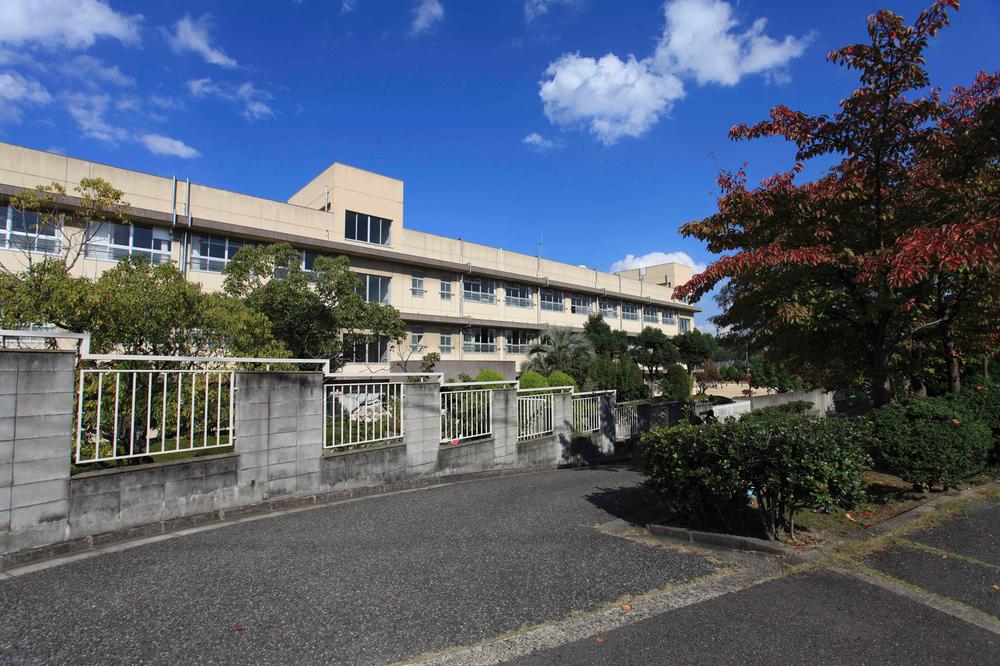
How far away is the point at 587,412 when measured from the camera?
41.1 feet

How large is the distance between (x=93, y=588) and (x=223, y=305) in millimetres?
7071

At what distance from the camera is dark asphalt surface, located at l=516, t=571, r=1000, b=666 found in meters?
2.95

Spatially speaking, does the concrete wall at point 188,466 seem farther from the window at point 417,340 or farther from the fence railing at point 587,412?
the window at point 417,340

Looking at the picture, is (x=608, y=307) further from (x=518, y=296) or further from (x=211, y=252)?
(x=211, y=252)

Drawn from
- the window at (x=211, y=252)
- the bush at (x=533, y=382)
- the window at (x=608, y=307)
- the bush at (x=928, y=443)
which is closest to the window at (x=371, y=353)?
the window at (x=211, y=252)

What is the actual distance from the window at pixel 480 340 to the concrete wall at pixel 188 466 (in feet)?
67.5

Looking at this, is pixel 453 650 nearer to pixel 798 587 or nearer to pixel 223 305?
pixel 798 587

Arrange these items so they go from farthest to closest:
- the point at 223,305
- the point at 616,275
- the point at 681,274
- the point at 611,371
→ the point at 681,274 → the point at 616,275 → the point at 611,371 → the point at 223,305

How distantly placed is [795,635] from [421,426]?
570cm

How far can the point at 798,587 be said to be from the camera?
3.89 m

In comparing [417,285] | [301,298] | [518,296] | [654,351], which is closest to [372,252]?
[417,285]

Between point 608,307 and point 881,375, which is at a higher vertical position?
point 608,307

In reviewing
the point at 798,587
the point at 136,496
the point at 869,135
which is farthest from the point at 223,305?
the point at 869,135

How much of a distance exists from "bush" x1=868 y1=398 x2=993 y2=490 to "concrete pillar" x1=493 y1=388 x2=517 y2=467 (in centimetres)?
567
